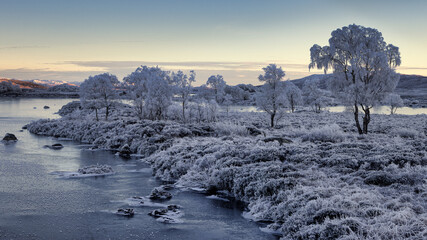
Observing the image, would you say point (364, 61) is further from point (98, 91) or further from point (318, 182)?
point (98, 91)

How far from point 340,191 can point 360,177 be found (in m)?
2.45

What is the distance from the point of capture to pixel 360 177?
13.8 m

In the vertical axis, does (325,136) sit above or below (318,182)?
above

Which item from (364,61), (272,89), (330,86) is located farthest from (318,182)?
(272,89)

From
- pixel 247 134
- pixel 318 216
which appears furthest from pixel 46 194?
pixel 247 134

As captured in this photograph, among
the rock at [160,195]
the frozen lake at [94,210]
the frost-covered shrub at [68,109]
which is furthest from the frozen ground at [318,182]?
the frost-covered shrub at [68,109]

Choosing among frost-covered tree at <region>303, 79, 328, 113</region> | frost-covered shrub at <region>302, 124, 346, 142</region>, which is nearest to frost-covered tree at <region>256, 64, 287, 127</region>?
frost-covered shrub at <region>302, 124, 346, 142</region>

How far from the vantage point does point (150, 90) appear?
1784 inches

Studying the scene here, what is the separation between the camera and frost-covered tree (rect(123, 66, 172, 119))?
45094mm

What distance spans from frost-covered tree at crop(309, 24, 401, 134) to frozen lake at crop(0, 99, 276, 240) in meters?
17.6

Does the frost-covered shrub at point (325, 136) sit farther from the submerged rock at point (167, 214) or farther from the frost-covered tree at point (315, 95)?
the frost-covered tree at point (315, 95)

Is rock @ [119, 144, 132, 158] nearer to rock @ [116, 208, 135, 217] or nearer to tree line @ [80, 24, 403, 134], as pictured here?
rock @ [116, 208, 135, 217]

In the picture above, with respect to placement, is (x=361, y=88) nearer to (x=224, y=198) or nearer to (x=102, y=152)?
(x=224, y=198)

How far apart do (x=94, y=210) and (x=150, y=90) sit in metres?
33.6
